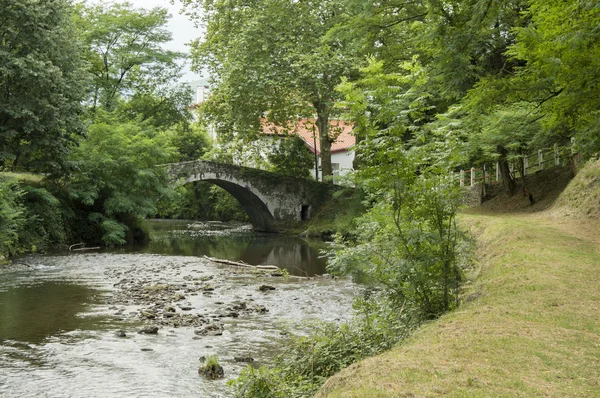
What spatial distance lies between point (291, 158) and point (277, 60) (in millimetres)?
12714

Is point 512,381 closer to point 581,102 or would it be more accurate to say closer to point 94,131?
point 581,102

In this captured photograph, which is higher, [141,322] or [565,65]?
[565,65]

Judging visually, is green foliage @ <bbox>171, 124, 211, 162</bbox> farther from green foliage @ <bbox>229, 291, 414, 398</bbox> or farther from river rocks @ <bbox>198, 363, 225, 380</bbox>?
green foliage @ <bbox>229, 291, 414, 398</bbox>

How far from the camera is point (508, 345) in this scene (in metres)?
5.23

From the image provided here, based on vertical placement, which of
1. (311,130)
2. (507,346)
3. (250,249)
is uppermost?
(311,130)

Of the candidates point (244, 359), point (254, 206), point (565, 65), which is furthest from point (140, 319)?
point (254, 206)

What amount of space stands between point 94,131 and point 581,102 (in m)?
20.2

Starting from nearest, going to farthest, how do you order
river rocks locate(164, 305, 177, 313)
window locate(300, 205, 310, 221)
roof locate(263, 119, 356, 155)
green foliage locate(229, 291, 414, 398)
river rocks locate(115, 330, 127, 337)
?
green foliage locate(229, 291, 414, 398), river rocks locate(115, 330, 127, 337), river rocks locate(164, 305, 177, 313), roof locate(263, 119, 356, 155), window locate(300, 205, 310, 221)

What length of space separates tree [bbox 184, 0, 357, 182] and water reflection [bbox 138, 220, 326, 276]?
6015 mm

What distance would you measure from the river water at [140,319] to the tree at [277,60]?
11373mm

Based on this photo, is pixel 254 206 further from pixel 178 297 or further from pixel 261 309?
pixel 261 309

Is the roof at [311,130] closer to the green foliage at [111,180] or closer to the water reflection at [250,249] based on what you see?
the water reflection at [250,249]


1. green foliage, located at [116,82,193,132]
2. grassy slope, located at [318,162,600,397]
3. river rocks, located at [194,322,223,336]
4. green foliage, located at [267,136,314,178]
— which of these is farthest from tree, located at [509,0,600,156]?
green foliage, located at [116,82,193,132]

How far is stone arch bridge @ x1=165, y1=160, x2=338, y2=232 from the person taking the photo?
1444 inches
